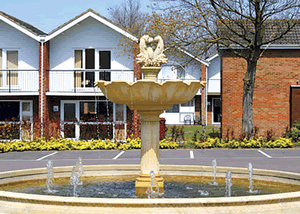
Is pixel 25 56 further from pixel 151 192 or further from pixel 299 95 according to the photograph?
pixel 151 192

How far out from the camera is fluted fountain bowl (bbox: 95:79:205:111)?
905 cm

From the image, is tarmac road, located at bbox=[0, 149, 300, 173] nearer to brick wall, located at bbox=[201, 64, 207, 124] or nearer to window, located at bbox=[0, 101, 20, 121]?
window, located at bbox=[0, 101, 20, 121]

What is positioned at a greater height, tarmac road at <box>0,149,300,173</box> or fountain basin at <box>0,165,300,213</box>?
fountain basin at <box>0,165,300,213</box>

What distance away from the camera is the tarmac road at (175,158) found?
62.2 feet

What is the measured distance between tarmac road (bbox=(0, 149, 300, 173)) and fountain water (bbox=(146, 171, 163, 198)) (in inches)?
336

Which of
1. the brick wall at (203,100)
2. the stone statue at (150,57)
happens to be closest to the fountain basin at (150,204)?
the stone statue at (150,57)

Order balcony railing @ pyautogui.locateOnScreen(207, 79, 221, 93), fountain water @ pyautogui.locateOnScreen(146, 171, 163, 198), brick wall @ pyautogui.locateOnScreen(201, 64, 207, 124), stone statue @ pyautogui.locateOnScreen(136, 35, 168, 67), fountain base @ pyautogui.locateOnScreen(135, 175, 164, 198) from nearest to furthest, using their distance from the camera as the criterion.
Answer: fountain water @ pyautogui.locateOnScreen(146, 171, 163, 198)
fountain base @ pyautogui.locateOnScreen(135, 175, 164, 198)
stone statue @ pyautogui.locateOnScreen(136, 35, 168, 67)
brick wall @ pyautogui.locateOnScreen(201, 64, 207, 124)
balcony railing @ pyautogui.locateOnScreen(207, 79, 221, 93)

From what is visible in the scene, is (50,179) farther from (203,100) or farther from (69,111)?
(203,100)

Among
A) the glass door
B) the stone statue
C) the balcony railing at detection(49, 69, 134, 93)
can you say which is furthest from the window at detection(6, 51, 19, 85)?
the stone statue

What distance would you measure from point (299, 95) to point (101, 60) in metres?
11.7

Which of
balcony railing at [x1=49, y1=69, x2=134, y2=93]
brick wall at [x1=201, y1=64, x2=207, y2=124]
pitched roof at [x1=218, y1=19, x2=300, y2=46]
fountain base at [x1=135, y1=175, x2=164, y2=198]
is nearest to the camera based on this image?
fountain base at [x1=135, y1=175, x2=164, y2=198]

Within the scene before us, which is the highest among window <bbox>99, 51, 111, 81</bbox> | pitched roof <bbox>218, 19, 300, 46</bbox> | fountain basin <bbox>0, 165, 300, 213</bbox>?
pitched roof <bbox>218, 19, 300, 46</bbox>

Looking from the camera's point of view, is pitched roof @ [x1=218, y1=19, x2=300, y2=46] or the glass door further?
the glass door

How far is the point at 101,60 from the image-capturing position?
30625mm
